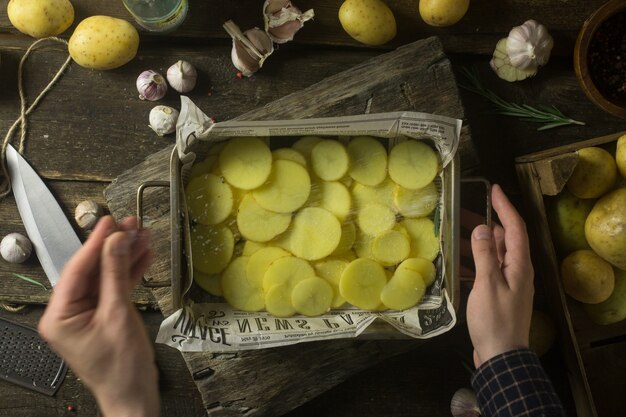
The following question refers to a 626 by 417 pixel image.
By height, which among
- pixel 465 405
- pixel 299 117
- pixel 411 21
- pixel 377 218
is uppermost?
pixel 411 21

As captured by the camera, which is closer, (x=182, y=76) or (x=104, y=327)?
(x=104, y=327)

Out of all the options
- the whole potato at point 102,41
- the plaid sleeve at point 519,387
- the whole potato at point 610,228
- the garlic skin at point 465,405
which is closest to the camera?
the plaid sleeve at point 519,387

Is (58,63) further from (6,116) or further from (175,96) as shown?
(175,96)

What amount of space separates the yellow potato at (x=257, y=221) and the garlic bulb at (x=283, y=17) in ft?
1.36

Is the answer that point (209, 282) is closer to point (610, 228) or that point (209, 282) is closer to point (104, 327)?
point (104, 327)

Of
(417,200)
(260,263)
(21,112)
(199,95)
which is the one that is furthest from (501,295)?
(21,112)

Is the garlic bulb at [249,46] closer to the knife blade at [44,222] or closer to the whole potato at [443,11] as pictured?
the whole potato at [443,11]

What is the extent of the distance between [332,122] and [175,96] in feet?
1.54

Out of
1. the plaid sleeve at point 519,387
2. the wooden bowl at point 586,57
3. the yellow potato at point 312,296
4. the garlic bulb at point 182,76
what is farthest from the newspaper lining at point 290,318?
the wooden bowl at point 586,57

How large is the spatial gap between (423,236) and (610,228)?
14.8 inches

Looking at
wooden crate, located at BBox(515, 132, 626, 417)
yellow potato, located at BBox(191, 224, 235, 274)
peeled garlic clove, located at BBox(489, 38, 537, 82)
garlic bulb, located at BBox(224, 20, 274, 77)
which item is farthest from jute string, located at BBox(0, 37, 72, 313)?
wooden crate, located at BBox(515, 132, 626, 417)

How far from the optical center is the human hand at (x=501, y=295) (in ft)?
3.34

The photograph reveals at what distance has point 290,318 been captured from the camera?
46.6 inches

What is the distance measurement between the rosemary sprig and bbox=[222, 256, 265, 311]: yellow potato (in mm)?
693
